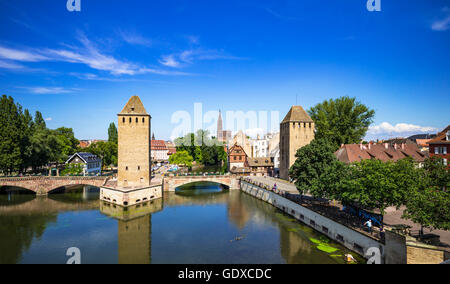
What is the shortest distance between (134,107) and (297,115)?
27.1 m

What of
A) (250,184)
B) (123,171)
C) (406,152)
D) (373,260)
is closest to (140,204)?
(123,171)

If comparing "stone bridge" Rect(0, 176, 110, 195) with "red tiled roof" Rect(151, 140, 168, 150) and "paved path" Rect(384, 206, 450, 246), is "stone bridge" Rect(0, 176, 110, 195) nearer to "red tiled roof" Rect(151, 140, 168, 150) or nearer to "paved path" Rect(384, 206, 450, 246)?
"paved path" Rect(384, 206, 450, 246)

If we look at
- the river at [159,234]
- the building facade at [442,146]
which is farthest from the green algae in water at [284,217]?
the building facade at [442,146]

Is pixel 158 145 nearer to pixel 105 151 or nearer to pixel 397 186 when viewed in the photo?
pixel 105 151

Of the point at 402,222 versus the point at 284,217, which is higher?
the point at 402,222

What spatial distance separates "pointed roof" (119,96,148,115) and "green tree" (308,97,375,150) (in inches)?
1178

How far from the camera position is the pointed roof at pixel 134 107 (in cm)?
4022

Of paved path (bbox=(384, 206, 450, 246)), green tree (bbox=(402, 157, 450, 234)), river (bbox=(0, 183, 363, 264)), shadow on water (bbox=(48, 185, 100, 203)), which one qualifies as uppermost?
green tree (bbox=(402, 157, 450, 234))

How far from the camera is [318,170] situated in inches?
1073

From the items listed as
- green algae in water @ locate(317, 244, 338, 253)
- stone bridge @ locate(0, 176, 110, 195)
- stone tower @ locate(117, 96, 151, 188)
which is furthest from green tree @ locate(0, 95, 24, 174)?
green algae in water @ locate(317, 244, 338, 253)

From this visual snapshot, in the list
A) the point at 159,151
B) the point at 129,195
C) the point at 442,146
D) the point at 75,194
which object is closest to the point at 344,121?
the point at 442,146

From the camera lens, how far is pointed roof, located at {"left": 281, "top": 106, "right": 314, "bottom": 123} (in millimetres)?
45938

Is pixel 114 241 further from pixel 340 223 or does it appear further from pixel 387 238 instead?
pixel 387 238

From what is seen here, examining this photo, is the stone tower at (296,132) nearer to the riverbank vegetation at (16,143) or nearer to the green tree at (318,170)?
the green tree at (318,170)
